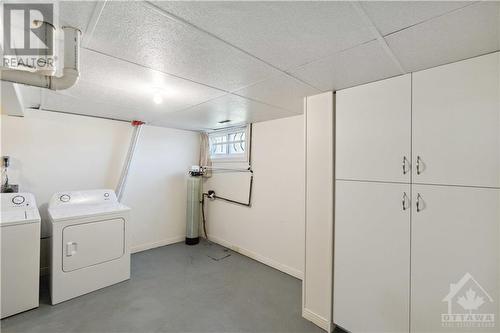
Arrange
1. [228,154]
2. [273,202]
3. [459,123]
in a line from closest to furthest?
1. [459,123]
2. [273,202]
3. [228,154]

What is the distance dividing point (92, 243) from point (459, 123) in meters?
3.57

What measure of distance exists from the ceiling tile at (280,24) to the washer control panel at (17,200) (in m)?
2.93

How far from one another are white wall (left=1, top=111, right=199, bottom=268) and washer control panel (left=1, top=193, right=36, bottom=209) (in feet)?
1.17

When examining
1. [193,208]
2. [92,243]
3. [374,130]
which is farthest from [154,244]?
[374,130]

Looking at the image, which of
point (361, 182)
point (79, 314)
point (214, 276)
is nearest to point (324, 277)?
point (361, 182)

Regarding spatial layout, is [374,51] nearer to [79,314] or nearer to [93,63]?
[93,63]

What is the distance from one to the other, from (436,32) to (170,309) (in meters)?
2.97

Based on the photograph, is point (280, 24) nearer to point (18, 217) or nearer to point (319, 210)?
point (319, 210)

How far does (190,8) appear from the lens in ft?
3.09

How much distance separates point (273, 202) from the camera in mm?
3316

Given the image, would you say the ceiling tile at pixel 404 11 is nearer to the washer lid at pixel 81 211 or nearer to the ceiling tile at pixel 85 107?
the ceiling tile at pixel 85 107
